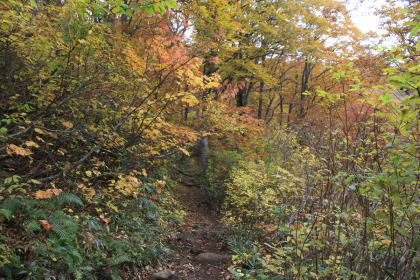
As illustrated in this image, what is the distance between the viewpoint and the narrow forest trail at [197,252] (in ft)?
15.0

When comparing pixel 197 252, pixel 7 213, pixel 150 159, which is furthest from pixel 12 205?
pixel 197 252

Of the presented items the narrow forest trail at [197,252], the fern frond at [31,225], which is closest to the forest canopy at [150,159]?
the fern frond at [31,225]

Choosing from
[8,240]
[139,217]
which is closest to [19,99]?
[8,240]

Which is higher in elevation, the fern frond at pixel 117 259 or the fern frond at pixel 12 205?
the fern frond at pixel 12 205

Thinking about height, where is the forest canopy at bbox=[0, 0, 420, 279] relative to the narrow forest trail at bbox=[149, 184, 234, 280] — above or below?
above

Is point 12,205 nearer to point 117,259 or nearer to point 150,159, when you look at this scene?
point 117,259

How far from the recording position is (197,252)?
5.71 meters

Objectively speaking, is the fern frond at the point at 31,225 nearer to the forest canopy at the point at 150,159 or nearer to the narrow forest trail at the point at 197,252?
the forest canopy at the point at 150,159

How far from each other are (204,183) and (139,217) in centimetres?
578

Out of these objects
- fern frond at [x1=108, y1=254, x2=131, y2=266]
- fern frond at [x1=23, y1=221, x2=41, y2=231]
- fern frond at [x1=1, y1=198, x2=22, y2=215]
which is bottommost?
fern frond at [x1=108, y1=254, x2=131, y2=266]

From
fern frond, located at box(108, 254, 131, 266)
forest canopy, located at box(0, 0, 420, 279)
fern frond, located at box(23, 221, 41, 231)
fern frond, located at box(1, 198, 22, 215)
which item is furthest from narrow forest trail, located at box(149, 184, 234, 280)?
fern frond, located at box(1, 198, 22, 215)

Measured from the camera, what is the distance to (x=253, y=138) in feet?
36.4

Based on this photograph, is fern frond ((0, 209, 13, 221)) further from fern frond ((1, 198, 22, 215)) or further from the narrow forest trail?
the narrow forest trail

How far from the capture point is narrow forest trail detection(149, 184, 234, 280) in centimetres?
457
